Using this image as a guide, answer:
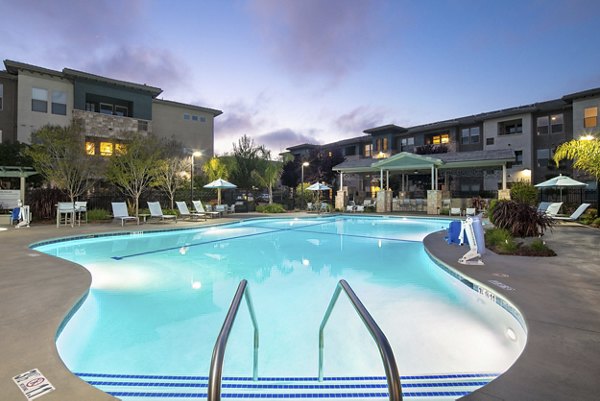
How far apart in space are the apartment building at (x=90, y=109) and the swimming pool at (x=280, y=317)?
17.2m

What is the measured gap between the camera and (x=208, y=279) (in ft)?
23.4

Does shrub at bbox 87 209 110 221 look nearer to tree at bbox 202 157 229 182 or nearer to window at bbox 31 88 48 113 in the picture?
tree at bbox 202 157 229 182

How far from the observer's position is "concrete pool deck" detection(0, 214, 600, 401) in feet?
7.73

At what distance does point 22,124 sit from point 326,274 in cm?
2443

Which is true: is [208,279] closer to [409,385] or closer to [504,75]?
[409,385]

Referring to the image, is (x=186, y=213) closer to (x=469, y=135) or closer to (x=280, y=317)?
(x=280, y=317)

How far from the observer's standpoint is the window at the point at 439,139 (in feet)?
111

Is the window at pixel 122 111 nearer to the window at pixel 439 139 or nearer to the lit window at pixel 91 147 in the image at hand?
the lit window at pixel 91 147

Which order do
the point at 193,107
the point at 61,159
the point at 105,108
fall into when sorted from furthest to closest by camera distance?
the point at 193,107, the point at 105,108, the point at 61,159

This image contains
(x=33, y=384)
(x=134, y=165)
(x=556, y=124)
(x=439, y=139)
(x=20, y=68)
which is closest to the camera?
(x=33, y=384)

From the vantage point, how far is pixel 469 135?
106 feet

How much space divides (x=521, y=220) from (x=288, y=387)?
9.70 metres

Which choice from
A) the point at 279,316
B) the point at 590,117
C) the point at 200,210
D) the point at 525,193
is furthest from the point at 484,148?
the point at 279,316

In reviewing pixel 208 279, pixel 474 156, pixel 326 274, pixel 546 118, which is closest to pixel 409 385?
pixel 326 274
